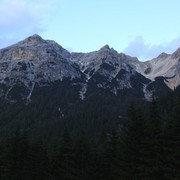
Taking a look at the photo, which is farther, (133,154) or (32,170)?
(32,170)

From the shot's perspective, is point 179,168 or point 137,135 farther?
point 137,135

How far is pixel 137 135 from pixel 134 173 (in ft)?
12.1

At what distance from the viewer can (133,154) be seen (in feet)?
128

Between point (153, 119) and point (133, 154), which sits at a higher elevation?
point (153, 119)

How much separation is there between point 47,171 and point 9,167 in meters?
5.75

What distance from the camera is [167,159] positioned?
112 ft

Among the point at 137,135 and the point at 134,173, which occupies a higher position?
the point at 137,135

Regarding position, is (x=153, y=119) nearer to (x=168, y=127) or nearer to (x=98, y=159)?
(x=168, y=127)

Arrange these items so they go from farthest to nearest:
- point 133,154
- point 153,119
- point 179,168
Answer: point 133,154 < point 153,119 < point 179,168

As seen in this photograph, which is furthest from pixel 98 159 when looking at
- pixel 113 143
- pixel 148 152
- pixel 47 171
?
pixel 148 152

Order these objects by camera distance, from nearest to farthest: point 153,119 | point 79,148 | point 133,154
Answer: point 153,119 → point 133,154 → point 79,148

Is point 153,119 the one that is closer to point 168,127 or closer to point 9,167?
point 168,127

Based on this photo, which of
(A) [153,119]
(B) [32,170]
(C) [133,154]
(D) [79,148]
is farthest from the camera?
(B) [32,170]

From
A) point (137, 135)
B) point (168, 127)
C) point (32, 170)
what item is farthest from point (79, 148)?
point (168, 127)
